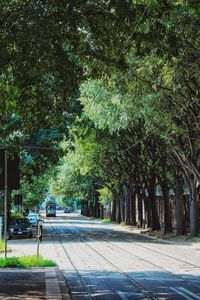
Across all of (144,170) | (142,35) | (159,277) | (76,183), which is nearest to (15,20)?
(142,35)

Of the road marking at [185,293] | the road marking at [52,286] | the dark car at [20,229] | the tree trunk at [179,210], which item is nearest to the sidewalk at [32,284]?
the road marking at [52,286]

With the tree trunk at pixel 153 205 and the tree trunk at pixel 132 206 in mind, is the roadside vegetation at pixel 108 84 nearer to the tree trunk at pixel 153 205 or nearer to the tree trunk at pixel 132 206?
the tree trunk at pixel 153 205

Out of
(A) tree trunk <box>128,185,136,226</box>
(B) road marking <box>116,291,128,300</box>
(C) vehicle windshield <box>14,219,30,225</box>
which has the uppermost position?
(A) tree trunk <box>128,185,136,226</box>

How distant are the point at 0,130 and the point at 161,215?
4997 centimetres

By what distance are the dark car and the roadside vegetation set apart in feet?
11.3

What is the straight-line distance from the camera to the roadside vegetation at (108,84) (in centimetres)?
1111

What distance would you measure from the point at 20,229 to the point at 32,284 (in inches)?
1170

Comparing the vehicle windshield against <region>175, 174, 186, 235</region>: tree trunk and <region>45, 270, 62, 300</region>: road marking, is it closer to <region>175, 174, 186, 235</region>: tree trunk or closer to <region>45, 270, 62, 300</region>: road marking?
<region>175, 174, 186, 235</region>: tree trunk

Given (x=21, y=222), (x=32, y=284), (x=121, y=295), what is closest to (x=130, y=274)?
(x=121, y=295)

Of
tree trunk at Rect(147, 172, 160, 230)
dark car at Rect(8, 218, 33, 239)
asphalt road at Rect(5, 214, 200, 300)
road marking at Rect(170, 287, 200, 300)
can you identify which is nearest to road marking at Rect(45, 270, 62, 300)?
asphalt road at Rect(5, 214, 200, 300)

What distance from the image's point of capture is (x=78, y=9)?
11.3 meters

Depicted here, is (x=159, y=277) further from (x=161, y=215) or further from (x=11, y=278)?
(x=161, y=215)

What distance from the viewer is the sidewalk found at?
38.3 feet

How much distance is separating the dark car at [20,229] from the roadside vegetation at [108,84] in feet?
11.3
